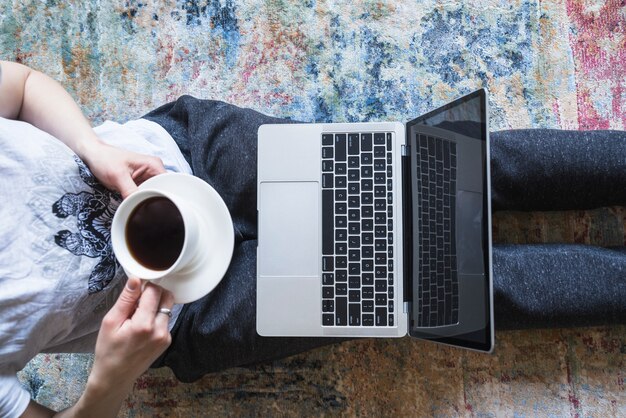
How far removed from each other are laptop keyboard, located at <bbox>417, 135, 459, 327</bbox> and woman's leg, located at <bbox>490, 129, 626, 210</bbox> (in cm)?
13

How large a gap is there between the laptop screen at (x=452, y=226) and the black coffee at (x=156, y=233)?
1.30ft

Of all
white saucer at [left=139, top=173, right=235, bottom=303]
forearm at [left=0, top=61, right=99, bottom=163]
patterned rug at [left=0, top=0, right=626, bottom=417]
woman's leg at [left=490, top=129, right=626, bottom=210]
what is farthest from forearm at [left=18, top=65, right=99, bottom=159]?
woman's leg at [left=490, top=129, right=626, bottom=210]

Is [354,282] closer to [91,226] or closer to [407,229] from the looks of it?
[407,229]

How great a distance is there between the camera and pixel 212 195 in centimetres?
72

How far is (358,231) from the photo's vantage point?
874 millimetres

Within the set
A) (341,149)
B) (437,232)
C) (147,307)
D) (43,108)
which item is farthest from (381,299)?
(43,108)

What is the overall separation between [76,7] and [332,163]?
776 mm

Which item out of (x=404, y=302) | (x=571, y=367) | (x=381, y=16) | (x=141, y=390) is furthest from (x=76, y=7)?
(x=571, y=367)

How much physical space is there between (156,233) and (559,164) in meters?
0.70

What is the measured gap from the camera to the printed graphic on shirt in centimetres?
71

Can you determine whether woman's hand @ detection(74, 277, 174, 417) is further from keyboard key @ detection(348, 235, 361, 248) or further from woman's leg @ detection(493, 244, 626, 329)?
woman's leg @ detection(493, 244, 626, 329)

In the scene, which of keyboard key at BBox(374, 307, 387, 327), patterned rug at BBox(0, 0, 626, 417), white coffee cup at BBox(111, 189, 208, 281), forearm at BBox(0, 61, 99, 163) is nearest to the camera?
white coffee cup at BBox(111, 189, 208, 281)

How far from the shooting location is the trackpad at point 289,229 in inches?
34.6

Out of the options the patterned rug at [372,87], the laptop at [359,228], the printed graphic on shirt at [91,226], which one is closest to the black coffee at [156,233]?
the printed graphic on shirt at [91,226]
